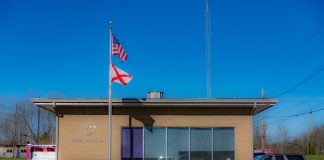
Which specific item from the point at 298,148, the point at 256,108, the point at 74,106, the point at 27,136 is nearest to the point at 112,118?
the point at 74,106

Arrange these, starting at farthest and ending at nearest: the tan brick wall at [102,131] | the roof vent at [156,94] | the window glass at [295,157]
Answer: the window glass at [295,157], the roof vent at [156,94], the tan brick wall at [102,131]

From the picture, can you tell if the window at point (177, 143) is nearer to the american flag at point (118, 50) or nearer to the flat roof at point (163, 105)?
the flat roof at point (163, 105)

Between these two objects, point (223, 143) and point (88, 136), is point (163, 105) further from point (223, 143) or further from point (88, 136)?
point (88, 136)

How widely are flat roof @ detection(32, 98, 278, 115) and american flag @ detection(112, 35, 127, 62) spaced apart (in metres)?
1.77

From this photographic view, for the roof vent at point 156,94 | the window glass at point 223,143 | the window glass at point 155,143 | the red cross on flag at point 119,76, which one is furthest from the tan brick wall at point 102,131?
the red cross on flag at point 119,76

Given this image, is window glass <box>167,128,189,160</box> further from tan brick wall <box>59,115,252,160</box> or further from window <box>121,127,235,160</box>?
tan brick wall <box>59,115,252,160</box>

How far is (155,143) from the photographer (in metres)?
19.9

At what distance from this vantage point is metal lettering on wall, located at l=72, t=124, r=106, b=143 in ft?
64.9

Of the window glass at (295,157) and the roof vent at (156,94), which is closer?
the roof vent at (156,94)

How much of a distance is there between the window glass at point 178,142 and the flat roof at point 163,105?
29.0 inches

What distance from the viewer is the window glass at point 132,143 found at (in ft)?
64.9

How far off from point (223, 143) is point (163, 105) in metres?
2.86

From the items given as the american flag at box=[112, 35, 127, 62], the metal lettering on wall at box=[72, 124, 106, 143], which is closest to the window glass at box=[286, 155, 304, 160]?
the metal lettering on wall at box=[72, 124, 106, 143]

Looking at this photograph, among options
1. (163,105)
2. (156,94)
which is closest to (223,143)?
Answer: (163,105)
